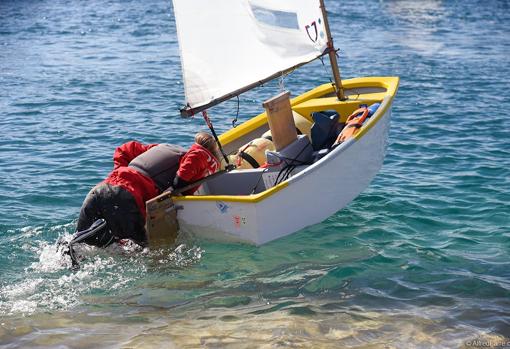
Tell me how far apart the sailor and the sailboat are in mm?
238

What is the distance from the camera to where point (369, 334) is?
7.05 m

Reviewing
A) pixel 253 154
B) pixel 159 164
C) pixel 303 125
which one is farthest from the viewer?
pixel 303 125

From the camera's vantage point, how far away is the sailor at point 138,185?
809cm

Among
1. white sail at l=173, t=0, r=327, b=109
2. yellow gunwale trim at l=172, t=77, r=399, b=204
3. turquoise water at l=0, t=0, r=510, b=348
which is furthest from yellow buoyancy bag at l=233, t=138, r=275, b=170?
turquoise water at l=0, t=0, r=510, b=348

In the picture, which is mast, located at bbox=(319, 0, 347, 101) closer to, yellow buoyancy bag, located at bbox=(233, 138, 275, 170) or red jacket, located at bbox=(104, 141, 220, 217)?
yellow buoyancy bag, located at bbox=(233, 138, 275, 170)

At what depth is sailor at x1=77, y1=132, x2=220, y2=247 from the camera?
8.09 m

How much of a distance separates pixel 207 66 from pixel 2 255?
127 inches

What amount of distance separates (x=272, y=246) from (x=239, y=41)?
2.56 m

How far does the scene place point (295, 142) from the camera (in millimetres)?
9484

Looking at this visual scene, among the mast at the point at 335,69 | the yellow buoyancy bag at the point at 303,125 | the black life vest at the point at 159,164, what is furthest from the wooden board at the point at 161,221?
the mast at the point at 335,69

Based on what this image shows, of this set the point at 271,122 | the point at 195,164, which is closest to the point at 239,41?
the point at 271,122

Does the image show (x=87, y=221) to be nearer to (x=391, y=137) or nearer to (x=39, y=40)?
(x=391, y=137)

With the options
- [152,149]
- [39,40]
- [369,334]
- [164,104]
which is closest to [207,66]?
[152,149]

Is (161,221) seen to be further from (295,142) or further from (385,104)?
(385,104)
